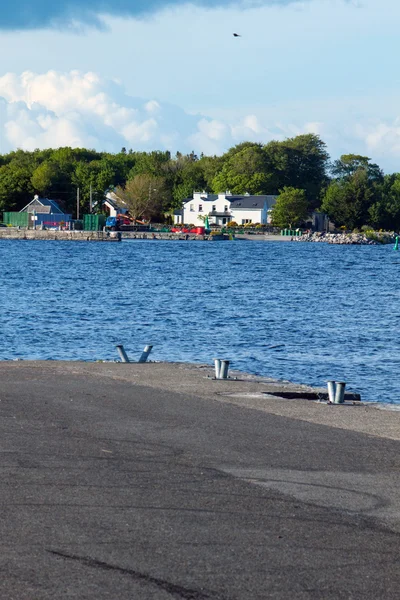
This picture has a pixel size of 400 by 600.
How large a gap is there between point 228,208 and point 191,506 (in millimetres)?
179368

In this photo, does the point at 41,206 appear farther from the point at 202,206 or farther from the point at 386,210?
the point at 386,210

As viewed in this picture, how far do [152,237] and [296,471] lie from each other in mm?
169772

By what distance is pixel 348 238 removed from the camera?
576ft

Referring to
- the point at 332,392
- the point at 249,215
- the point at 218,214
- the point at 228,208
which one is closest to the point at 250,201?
the point at 249,215

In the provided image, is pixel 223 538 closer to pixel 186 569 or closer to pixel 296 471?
pixel 186 569

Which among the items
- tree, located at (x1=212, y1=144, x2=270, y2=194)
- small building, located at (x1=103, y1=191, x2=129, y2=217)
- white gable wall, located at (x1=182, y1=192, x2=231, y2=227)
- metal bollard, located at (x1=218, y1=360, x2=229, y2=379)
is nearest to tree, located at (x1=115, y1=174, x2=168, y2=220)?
small building, located at (x1=103, y1=191, x2=129, y2=217)

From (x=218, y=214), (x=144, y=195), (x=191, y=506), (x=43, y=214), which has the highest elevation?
(x=144, y=195)

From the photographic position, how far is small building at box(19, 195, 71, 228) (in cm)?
17725

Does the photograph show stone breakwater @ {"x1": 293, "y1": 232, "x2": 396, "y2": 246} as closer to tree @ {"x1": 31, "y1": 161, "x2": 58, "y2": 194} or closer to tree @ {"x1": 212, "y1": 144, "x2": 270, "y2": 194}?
tree @ {"x1": 212, "y1": 144, "x2": 270, "y2": 194}

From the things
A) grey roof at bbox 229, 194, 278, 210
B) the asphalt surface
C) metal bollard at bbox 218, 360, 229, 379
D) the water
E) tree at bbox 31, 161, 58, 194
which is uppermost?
tree at bbox 31, 161, 58, 194

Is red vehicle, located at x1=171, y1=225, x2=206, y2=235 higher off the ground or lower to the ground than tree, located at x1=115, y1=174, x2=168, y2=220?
lower

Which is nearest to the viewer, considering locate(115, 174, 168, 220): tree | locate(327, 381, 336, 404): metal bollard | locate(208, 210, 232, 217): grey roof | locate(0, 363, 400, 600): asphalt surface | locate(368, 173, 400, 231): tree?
locate(0, 363, 400, 600): asphalt surface

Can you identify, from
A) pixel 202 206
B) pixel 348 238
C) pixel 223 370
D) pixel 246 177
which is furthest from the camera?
pixel 246 177

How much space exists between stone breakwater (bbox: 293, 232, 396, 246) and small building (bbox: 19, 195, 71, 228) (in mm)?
43402
